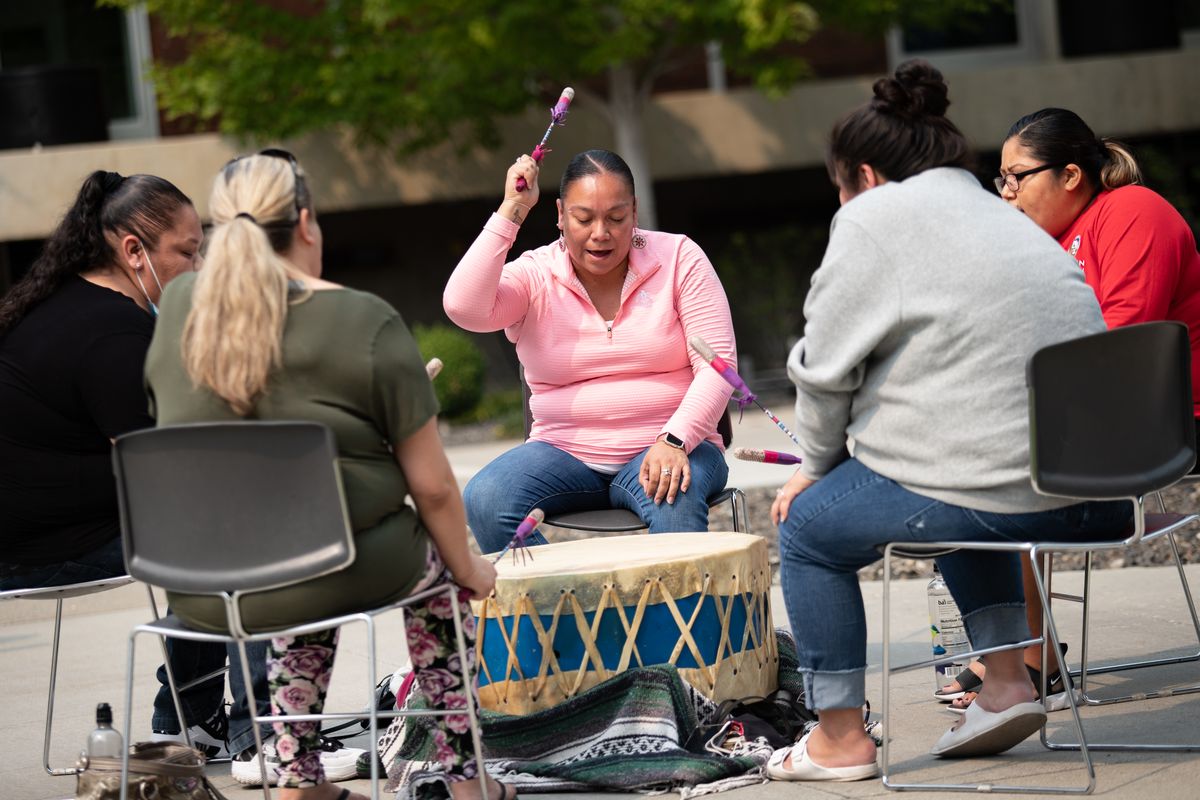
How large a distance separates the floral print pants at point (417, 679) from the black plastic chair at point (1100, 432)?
86 cm

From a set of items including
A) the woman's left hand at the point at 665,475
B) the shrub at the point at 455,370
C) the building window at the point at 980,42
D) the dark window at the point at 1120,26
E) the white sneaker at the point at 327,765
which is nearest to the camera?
the white sneaker at the point at 327,765

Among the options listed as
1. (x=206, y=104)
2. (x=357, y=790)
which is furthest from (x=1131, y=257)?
(x=206, y=104)

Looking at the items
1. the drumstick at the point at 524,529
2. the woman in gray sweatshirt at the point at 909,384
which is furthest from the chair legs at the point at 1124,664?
the drumstick at the point at 524,529

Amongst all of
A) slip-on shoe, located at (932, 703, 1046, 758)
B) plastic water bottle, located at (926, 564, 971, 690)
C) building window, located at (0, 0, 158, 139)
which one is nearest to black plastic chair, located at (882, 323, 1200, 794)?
slip-on shoe, located at (932, 703, 1046, 758)

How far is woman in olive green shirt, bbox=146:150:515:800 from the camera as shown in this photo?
105 inches

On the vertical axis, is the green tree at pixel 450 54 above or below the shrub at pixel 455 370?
above

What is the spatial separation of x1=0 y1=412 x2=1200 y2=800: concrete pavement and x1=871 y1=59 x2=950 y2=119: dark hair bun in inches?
55.0

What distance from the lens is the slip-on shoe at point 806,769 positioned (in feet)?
10.4

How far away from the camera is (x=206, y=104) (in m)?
11.1

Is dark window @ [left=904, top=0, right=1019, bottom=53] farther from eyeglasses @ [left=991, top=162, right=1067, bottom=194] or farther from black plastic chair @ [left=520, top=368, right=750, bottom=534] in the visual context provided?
black plastic chair @ [left=520, top=368, right=750, bottom=534]

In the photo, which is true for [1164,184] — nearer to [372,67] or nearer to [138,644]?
[372,67]

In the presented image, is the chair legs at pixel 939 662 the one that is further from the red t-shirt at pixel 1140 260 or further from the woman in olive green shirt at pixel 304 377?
the red t-shirt at pixel 1140 260

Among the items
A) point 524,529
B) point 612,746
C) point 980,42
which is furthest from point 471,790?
point 980,42

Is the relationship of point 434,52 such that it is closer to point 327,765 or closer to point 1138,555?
point 1138,555
